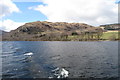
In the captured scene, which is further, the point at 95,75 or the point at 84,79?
the point at 95,75

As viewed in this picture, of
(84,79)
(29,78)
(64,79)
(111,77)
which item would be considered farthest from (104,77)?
(29,78)

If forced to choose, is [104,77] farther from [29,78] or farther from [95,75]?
[29,78]

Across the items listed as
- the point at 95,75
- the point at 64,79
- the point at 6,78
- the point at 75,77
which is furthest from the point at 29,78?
the point at 95,75

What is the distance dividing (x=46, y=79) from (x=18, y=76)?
7.60 meters

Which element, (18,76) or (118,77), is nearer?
(118,77)

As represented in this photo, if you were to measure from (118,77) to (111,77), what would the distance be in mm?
1452

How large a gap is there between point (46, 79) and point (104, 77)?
501 inches

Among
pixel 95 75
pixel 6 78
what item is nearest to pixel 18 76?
pixel 6 78

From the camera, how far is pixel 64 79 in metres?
35.1

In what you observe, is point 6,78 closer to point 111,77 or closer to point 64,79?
point 64,79

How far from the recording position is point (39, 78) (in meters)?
36.0

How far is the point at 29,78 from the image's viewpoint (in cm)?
3616

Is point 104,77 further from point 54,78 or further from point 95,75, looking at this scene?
point 54,78

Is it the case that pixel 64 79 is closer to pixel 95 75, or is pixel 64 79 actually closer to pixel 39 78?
pixel 39 78
